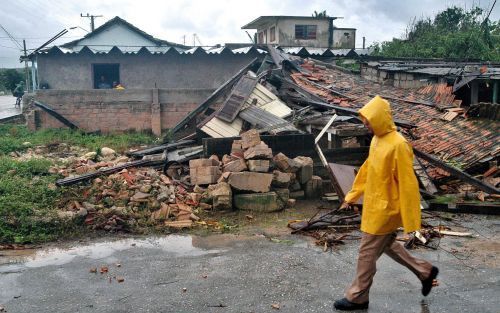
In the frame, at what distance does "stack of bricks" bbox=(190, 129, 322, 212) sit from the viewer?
7848 millimetres

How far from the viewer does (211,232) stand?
6.95 metres

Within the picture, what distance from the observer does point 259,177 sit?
7879 mm

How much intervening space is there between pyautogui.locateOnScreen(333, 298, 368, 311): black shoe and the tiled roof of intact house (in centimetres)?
537

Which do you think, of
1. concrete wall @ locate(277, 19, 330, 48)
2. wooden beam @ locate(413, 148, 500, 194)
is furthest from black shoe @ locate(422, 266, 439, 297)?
concrete wall @ locate(277, 19, 330, 48)

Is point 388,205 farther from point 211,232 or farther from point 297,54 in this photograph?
point 297,54

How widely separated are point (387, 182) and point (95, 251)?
401 cm

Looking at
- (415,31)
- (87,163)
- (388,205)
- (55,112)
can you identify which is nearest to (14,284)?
(388,205)

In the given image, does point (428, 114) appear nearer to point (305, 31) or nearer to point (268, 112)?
point (268, 112)

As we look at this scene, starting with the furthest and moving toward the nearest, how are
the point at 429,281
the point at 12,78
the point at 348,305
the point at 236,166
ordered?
the point at 12,78 → the point at 236,166 → the point at 429,281 → the point at 348,305

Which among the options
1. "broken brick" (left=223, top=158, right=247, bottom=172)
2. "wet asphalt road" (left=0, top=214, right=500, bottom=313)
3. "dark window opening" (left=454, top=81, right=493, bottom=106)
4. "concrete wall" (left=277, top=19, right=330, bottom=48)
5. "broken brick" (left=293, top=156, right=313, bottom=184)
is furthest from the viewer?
"concrete wall" (left=277, top=19, right=330, bottom=48)

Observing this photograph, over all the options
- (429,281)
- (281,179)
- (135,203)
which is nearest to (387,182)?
(429,281)

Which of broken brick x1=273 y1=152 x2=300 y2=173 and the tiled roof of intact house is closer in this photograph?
broken brick x1=273 y1=152 x2=300 y2=173

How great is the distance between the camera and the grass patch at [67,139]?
41.6ft

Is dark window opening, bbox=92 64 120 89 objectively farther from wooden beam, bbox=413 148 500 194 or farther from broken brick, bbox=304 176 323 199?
wooden beam, bbox=413 148 500 194
